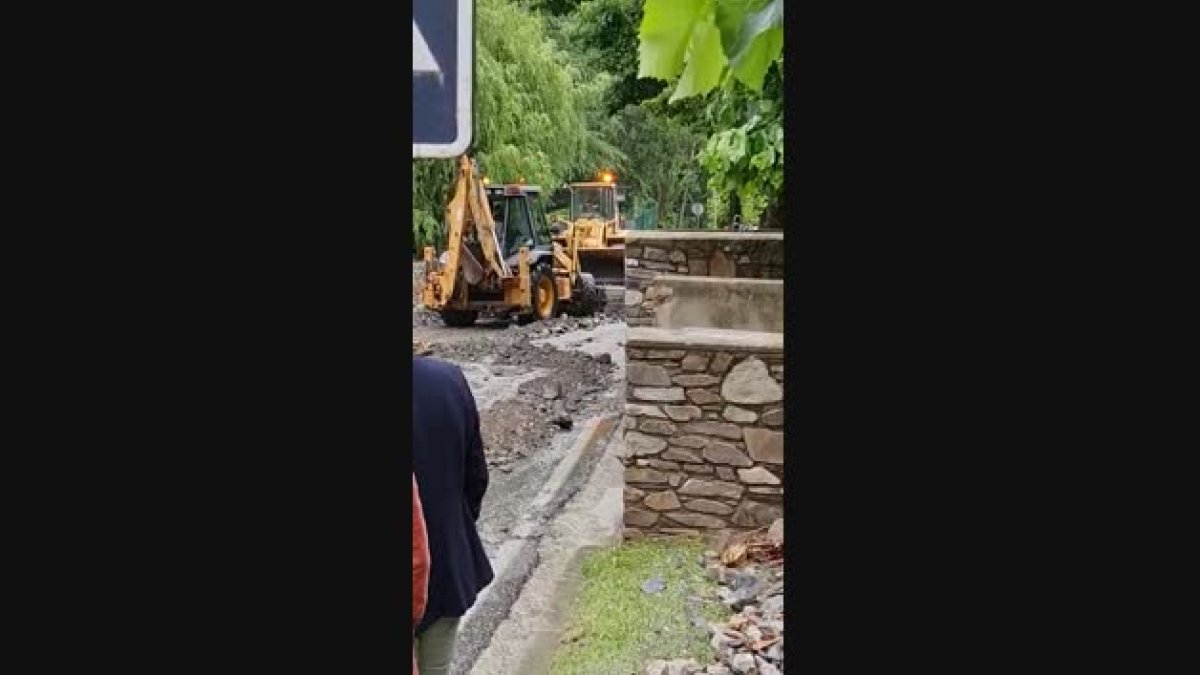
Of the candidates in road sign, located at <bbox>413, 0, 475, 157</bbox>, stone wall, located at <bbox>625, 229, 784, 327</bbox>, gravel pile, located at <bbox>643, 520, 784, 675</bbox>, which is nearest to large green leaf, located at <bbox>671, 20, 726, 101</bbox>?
road sign, located at <bbox>413, 0, 475, 157</bbox>

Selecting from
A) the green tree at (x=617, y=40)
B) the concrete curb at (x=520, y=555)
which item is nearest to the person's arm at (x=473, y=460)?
the concrete curb at (x=520, y=555)

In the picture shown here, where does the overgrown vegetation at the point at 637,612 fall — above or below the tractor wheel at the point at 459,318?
below

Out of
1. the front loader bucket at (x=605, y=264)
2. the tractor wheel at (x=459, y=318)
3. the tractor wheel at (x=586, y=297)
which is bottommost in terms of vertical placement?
the tractor wheel at (x=459, y=318)

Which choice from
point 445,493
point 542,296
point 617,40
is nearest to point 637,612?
point 445,493

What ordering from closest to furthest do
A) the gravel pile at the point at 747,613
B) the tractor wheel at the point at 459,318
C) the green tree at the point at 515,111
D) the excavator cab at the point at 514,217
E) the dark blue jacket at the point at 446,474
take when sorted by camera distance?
the dark blue jacket at the point at 446,474 → the gravel pile at the point at 747,613 → the tractor wheel at the point at 459,318 → the excavator cab at the point at 514,217 → the green tree at the point at 515,111

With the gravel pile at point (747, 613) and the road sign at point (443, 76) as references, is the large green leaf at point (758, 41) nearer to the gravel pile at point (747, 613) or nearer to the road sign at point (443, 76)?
the road sign at point (443, 76)

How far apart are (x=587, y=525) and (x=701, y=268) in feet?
9.34

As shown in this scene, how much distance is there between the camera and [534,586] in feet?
17.4

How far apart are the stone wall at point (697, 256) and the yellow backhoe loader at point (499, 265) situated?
4.47 metres

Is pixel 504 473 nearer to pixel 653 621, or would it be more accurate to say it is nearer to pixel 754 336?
pixel 754 336

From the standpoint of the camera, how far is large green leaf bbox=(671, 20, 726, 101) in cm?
114

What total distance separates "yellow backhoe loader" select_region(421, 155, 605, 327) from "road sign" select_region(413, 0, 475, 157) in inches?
475

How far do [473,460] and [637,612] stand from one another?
232cm

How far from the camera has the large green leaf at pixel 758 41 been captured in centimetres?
110
